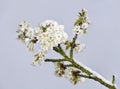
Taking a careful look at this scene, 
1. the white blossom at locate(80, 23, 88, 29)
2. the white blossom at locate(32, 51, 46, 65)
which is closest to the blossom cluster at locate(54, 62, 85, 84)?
the white blossom at locate(32, 51, 46, 65)

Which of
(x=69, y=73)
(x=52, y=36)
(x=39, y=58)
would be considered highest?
(x=52, y=36)

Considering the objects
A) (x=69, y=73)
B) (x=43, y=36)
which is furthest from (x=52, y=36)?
(x=69, y=73)

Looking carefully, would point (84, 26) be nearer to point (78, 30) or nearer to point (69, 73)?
point (78, 30)

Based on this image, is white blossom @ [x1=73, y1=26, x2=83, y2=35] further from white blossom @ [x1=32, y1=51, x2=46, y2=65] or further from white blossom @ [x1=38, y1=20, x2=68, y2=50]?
white blossom @ [x1=32, y1=51, x2=46, y2=65]

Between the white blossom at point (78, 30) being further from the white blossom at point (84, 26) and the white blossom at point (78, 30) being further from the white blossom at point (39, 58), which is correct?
the white blossom at point (39, 58)

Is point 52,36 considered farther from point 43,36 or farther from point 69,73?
point 69,73

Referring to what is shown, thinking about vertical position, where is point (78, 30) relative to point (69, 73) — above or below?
above

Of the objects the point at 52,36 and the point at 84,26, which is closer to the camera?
the point at 52,36

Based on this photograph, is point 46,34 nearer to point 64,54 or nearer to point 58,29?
point 58,29
